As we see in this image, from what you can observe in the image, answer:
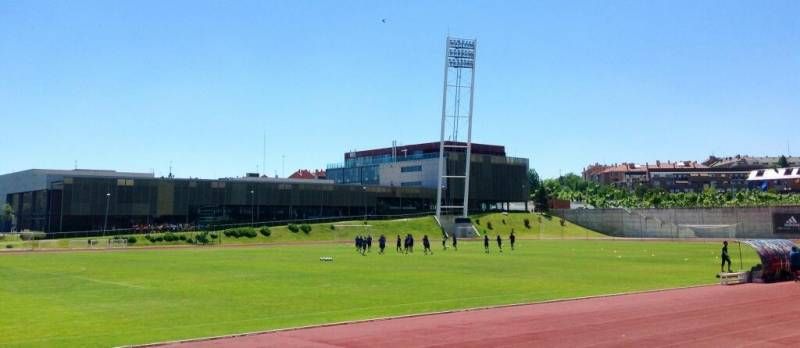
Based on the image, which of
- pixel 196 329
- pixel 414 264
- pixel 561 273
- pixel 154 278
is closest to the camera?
pixel 196 329

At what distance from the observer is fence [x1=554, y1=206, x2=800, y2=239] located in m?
98.2

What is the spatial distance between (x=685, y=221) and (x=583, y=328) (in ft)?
339

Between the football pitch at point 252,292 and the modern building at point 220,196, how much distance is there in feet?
210

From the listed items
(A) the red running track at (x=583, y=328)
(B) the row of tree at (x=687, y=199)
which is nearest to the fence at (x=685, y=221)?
(B) the row of tree at (x=687, y=199)

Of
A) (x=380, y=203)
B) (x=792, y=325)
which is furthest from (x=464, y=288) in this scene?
(x=380, y=203)

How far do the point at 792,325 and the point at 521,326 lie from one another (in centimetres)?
673

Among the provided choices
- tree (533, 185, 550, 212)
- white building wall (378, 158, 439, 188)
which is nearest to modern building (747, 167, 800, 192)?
tree (533, 185, 550, 212)

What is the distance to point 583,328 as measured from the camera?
16781 mm

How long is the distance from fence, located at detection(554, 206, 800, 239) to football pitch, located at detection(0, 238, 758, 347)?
66.1 meters

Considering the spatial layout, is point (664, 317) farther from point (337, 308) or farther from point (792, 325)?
point (337, 308)

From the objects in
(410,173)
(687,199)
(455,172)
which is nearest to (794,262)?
(455,172)

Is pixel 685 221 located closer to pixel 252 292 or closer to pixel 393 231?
pixel 393 231

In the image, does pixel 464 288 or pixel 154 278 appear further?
pixel 154 278

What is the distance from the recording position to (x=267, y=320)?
18328 millimetres
